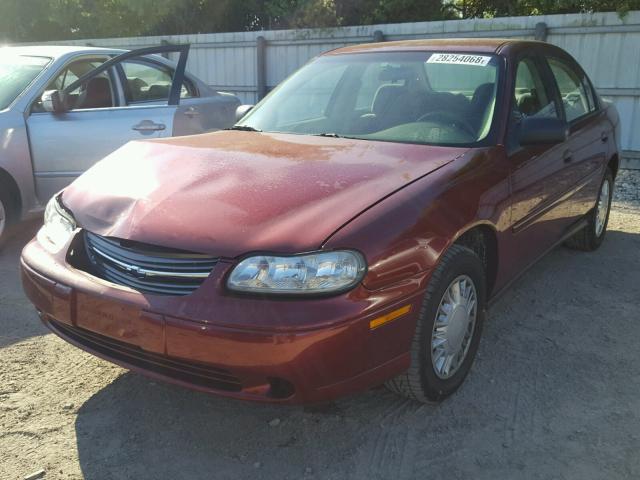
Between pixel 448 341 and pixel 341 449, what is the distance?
69 centimetres

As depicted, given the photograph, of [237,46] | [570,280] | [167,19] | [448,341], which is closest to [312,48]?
[237,46]

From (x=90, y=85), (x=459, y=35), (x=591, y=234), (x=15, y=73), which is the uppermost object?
(x=459, y=35)

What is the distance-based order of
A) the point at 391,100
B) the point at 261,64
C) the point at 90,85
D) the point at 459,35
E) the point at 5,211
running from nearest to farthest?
the point at 391,100 < the point at 5,211 < the point at 90,85 < the point at 459,35 < the point at 261,64

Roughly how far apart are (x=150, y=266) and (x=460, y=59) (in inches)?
87.8

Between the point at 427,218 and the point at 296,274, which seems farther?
the point at 427,218

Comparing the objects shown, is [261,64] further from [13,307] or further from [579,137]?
[13,307]

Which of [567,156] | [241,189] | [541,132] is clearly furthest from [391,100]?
[241,189]

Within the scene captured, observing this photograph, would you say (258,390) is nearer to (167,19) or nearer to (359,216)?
(359,216)

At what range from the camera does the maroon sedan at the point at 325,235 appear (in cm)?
229

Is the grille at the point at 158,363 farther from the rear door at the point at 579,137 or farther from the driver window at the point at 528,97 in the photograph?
the rear door at the point at 579,137

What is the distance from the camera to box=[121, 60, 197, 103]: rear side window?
583 centimetres

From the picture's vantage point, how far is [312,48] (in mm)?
11578

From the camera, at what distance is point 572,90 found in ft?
14.9

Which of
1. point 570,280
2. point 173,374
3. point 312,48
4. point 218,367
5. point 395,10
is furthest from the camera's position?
point 395,10
